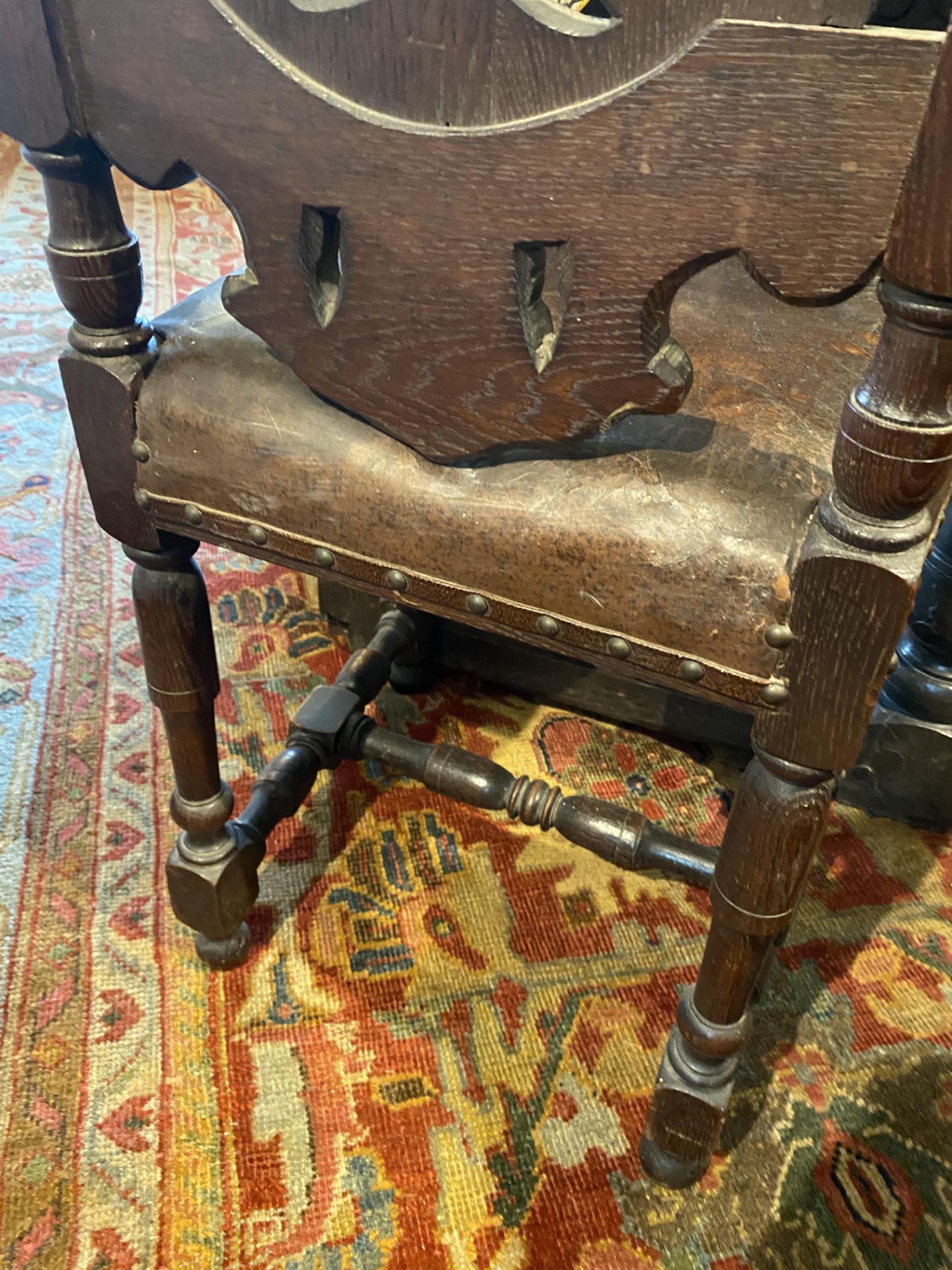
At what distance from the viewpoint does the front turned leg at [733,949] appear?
644 mm

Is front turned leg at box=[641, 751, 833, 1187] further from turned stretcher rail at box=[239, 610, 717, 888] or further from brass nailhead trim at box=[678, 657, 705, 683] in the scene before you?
turned stretcher rail at box=[239, 610, 717, 888]

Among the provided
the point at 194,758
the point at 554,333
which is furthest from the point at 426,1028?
the point at 554,333

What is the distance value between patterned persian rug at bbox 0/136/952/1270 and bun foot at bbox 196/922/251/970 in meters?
0.02

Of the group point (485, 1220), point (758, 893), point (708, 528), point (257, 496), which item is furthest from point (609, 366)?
point (485, 1220)

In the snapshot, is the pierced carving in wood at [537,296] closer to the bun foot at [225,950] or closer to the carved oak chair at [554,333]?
the carved oak chair at [554,333]

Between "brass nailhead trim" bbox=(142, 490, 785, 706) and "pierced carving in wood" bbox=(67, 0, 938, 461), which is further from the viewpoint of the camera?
"brass nailhead trim" bbox=(142, 490, 785, 706)

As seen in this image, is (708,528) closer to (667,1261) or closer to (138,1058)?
(667,1261)

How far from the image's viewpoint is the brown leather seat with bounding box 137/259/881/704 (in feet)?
1.91

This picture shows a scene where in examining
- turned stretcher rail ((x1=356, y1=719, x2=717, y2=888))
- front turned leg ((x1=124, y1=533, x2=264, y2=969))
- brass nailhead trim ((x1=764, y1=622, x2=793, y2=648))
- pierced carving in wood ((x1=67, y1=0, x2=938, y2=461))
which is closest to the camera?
pierced carving in wood ((x1=67, y1=0, x2=938, y2=461))

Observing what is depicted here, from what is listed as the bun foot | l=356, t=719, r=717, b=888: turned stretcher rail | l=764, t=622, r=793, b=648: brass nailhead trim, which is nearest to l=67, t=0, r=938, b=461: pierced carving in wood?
l=764, t=622, r=793, b=648: brass nailhead trim

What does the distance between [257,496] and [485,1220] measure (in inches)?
25.6

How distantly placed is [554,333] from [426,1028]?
0.71m

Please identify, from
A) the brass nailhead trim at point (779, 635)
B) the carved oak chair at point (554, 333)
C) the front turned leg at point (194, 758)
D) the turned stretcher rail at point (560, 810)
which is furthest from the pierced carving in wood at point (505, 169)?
the turned stretcher rail at point (560, 810)

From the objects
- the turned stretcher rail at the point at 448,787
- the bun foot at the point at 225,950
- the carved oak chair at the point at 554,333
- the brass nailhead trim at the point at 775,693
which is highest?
the carved oak chair at the point at 554,333
